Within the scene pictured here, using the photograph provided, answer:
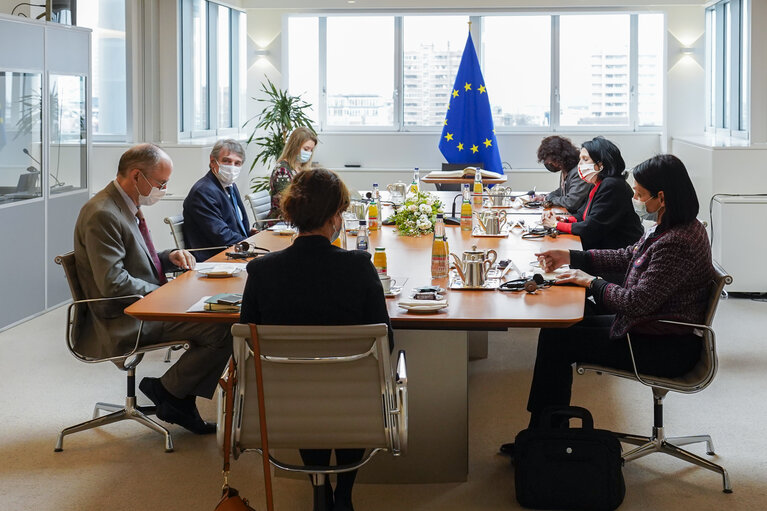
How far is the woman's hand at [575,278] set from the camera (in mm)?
3850

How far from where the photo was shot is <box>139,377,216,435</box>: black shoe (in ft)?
13.4

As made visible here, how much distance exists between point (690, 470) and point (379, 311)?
167cm

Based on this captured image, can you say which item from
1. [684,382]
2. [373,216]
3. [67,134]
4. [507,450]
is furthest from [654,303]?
[67,134]

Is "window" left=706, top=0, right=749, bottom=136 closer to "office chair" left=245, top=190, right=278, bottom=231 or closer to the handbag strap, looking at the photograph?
"office chair" left=245, top=190, right=278, bottom=231

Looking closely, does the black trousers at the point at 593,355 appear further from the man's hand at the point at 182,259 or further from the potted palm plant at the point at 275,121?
the potted palm plant at the point at 275,121

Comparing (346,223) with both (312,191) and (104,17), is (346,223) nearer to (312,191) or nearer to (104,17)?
(312,191)

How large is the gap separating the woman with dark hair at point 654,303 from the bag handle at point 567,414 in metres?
0.20

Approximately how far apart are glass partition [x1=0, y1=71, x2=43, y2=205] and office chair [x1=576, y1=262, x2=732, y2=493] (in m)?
4.17

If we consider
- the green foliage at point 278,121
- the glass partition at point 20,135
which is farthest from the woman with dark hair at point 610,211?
the green foliage at point 278,121

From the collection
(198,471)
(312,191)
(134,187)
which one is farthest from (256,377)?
(134,187)

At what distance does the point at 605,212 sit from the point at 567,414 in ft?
6.21

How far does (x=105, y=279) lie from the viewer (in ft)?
12.8

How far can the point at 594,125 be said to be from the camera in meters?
10.3

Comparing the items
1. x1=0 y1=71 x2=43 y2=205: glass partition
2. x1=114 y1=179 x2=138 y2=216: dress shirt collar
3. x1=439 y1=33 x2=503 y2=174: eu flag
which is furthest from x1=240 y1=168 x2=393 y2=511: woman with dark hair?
x1=439 y1=33 x2=503 y2=174: eu flag
